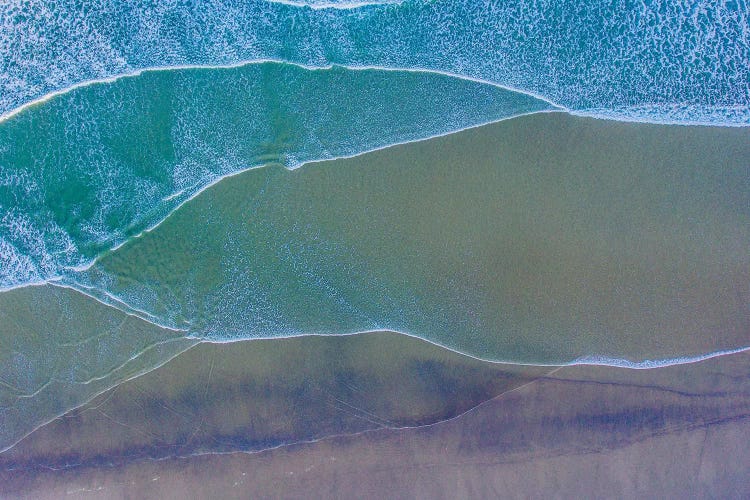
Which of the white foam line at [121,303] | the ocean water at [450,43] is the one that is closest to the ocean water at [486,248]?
the white foam line at [121,303]

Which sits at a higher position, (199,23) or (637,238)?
(199,23)

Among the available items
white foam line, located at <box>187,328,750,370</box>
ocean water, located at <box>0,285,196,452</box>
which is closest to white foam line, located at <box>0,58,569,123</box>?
ocean water, located at <box>0,285,196,452</box>

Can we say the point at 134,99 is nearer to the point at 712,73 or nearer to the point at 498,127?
the point at 498,127

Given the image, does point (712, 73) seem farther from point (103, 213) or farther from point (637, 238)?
point (103, 213)

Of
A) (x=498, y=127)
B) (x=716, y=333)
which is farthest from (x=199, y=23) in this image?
(x=716, y=333)

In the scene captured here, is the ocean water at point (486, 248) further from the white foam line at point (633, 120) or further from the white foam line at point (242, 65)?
the white foam line at point (242, 65)

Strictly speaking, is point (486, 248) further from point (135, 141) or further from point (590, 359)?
point (135, 141)

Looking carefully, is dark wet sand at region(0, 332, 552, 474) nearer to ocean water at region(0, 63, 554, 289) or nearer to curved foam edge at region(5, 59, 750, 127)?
ocean water at region(0, 63, 554, 289)

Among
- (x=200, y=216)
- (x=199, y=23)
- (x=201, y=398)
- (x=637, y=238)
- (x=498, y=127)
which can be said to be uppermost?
(x=199, y=23)
